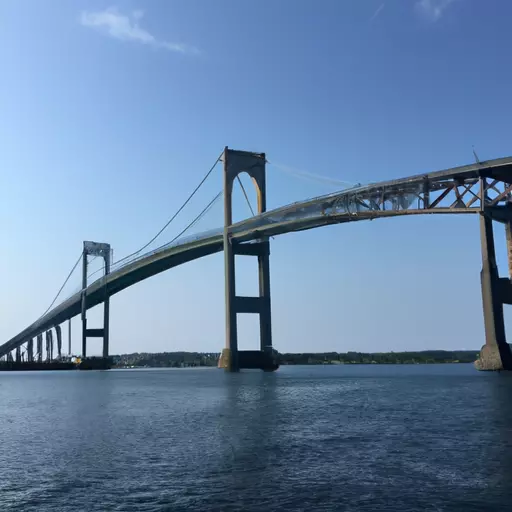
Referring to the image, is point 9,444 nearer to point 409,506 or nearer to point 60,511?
point 60,511

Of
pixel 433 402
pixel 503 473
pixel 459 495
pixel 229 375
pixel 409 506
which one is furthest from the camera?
pixel 229 375

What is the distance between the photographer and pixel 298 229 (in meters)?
60.2

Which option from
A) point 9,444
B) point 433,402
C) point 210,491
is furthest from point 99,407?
point 210,491

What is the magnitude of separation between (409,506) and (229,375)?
50147 millimetres

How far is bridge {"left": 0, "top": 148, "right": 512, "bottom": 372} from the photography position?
43906mm

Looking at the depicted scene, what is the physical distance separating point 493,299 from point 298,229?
70.8 ft

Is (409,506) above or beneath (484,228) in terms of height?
beneath

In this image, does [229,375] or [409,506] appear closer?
[409,506]

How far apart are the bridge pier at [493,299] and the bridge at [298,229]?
7 centimetres

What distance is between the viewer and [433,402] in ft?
92.6

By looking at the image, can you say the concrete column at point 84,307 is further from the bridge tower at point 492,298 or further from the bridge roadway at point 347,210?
the bridge tower at point 492,298

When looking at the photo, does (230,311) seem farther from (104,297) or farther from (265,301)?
(104,297)

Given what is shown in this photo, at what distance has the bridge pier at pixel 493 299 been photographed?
42.8 m

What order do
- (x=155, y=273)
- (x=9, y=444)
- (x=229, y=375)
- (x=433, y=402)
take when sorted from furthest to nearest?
(x=155, y=273), (x=229, y=375), (x=433, y=402), (x=9, y=444)
